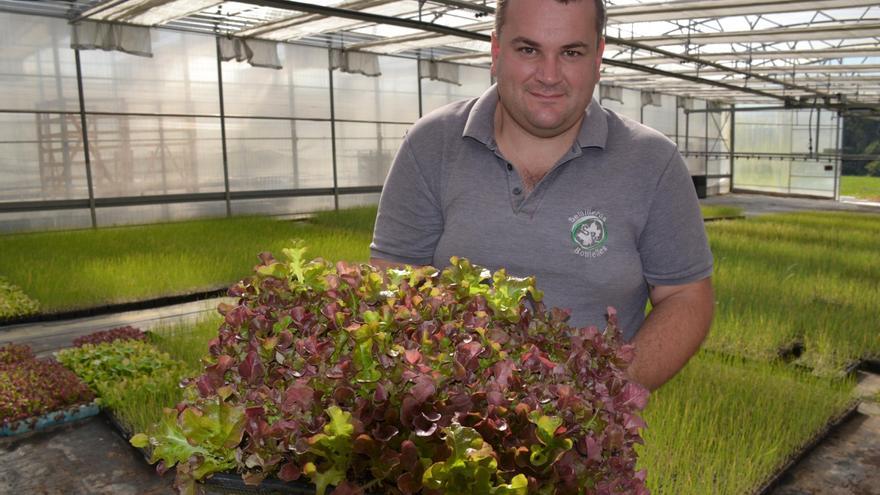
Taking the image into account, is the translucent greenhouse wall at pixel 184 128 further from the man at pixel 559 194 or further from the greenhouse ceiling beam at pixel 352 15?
the man at pixel 559 194

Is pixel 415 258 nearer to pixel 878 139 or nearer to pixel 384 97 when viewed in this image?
pixel 384 97

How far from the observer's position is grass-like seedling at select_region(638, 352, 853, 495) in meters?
2.68

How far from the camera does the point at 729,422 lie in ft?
10.8

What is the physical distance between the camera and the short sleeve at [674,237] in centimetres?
156

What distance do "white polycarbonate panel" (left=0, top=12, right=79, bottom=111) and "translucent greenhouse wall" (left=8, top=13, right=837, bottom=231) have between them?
0.02 meters

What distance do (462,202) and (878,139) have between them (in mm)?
48201

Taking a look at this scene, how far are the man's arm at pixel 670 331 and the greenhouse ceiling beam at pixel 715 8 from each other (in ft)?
28.7

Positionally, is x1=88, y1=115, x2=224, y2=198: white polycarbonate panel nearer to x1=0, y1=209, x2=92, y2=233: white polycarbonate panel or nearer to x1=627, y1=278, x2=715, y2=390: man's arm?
x1=0, y1=209, x2=92, y2=233: white polycarbonate panel

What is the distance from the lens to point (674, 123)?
23.2m

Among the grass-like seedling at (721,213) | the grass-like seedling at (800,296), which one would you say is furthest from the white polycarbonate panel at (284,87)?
the grass-like seedling at (721,213)

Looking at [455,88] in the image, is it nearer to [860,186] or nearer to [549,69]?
[549,69]

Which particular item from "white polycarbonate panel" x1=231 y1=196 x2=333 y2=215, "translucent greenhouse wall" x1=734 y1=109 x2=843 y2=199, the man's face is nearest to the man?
the man's face

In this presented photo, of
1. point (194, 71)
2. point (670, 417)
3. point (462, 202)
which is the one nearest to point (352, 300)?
point (462, 202)

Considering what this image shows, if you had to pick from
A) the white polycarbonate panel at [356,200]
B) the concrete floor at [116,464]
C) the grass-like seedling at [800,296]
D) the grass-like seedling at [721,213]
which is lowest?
the grass-like seedling at [721,213]
